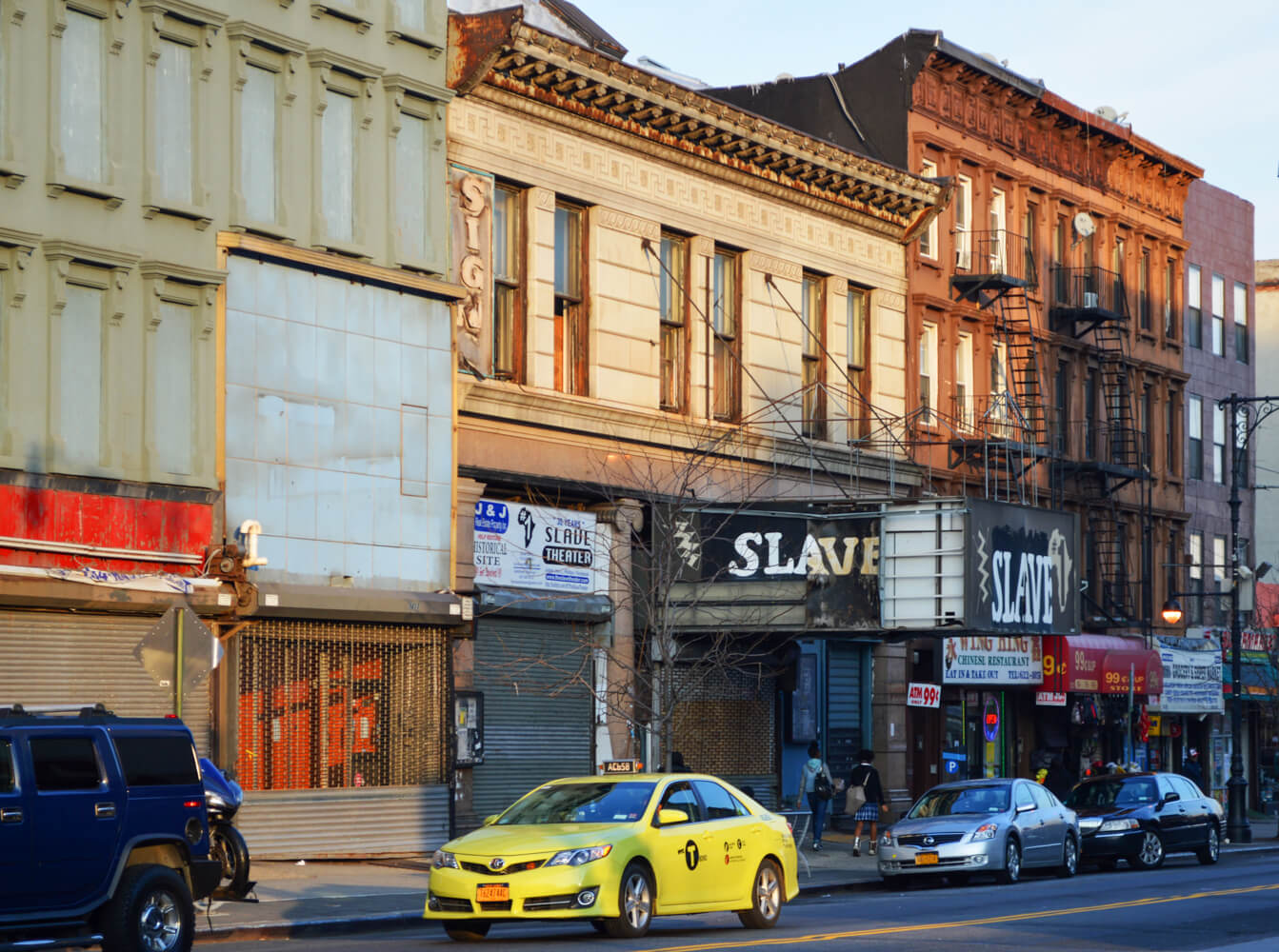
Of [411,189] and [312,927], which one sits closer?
[312,927]

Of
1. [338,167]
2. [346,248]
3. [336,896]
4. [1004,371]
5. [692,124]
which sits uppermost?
[692,124]

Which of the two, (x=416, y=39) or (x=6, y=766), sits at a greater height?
(x=416, y=39)

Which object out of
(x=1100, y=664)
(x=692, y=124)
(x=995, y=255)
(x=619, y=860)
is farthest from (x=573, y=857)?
(x=1100, y=664)

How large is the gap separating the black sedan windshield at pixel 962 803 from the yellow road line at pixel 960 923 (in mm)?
3737

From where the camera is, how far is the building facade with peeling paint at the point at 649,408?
100ft

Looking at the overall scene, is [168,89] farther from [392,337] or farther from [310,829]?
[310,829]

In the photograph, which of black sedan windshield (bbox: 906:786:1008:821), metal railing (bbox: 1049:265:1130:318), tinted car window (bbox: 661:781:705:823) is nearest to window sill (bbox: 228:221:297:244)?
tinted car window (bbox: 661:781:705:823)

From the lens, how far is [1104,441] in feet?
163

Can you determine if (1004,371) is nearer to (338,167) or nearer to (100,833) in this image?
(338,167)

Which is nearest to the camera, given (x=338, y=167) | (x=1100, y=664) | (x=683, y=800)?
(x=683, y=800)

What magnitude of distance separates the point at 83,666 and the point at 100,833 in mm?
9632

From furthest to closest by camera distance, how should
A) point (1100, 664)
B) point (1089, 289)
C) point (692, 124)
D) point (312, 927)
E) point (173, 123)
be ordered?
point (1089, 289), point (1100, 664), point (692, 124), point (173, 123), point (312, 927)

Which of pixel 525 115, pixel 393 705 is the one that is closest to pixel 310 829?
pixel 393 705

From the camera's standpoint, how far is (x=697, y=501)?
3312 cm
